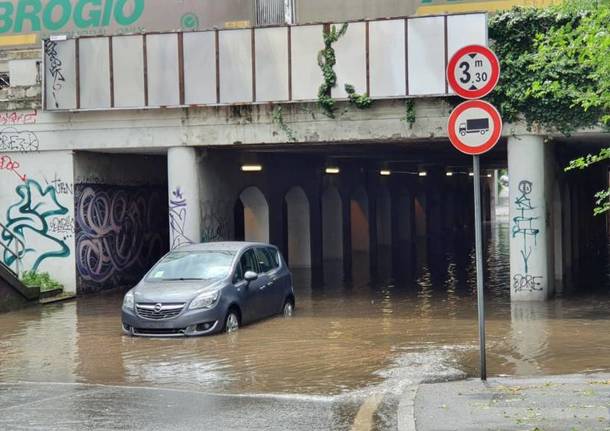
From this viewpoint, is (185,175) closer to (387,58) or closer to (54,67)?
(54,67)

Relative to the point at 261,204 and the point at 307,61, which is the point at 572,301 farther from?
the point at 261,204

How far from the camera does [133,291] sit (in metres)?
15.9

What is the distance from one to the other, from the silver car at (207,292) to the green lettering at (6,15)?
21764 millimetres

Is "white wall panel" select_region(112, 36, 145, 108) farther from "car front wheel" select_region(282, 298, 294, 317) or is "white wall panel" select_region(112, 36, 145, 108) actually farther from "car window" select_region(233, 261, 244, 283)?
"car window" select_region(233, 261, 244, 283)

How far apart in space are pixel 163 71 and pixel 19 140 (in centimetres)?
396

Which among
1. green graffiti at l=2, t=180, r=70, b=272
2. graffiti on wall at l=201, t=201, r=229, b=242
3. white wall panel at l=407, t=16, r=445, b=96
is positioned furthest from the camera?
graffiti on wall at l=201, t=201, r=229, b=242

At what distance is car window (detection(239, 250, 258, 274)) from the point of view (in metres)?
17.0

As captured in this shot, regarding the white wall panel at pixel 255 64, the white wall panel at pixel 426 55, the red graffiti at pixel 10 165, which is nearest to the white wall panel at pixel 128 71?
the white wall panel at pixel 255 64

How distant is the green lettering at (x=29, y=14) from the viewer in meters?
35.9

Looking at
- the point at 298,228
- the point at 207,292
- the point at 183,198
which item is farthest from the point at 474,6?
the point at 207,292

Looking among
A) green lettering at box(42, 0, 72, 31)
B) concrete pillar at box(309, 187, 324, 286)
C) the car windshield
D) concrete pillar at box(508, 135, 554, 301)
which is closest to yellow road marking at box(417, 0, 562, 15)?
concrete pillar at box(309, 187, 324, 286)

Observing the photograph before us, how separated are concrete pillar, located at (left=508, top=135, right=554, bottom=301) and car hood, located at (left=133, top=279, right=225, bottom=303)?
760cm

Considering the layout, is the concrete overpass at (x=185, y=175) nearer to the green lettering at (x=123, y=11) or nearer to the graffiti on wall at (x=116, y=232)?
the graffiti on wall at (x=116, y=232)

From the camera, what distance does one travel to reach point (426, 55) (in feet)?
68.1
